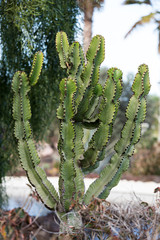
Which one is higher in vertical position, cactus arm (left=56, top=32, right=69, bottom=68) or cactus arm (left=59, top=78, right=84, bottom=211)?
cactus arm (left=56, top=32, right=69, bottom=68)

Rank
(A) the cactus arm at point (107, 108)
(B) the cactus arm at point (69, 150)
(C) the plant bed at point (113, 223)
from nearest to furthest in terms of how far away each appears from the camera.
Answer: (C) the plant bed at point (113, 223)
(B) the cactus arm at point (69, 150)
(A) the cactus arm at point (107, 108)

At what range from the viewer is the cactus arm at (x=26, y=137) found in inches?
116

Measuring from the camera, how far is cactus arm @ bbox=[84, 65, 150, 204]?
113 inches

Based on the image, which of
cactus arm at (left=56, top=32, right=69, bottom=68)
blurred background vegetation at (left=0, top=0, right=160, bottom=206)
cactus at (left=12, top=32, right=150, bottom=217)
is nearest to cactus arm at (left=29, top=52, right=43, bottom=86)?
cactus at (left=12, top=32, right=150, bottom=217)

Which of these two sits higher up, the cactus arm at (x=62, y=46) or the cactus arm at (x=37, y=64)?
the cactus arm at (x=62, y=46)

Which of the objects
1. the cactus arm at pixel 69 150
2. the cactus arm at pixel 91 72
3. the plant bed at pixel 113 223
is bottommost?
the plant bed at pixel 113 223

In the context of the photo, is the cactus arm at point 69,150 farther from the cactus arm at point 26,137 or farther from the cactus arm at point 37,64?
the cactus arm at point 37,64

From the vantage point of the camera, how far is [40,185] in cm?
298

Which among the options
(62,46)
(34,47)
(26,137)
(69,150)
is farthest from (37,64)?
(34,47)

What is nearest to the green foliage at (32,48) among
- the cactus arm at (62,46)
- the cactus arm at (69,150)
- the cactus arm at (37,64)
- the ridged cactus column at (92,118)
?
the cactus arm at (62,46)

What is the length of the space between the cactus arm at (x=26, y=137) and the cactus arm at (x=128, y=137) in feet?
1.38

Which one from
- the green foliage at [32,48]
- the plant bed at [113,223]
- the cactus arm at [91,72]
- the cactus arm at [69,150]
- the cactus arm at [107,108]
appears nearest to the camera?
the plant bed at [113,223]

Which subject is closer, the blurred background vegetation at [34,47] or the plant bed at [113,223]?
the plant bed at [113,223]

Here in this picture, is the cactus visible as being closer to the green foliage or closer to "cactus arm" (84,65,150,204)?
"cactus arm" (84,65,150,204)
